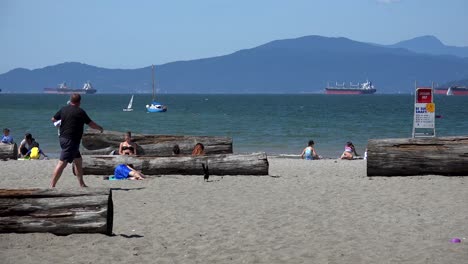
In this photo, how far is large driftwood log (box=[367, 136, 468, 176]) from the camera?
1497 centimetres

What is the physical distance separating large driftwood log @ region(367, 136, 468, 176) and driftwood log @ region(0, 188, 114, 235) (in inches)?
312

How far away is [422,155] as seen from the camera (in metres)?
15.1

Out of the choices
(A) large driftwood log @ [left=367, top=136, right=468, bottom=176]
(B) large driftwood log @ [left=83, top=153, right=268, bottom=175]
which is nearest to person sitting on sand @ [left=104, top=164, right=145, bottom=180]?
(B) large driftwood log @ [left=83, top=153, right=268, bottom=175]

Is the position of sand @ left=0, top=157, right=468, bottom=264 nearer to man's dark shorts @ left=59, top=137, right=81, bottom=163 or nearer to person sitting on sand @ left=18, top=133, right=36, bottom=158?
man's dark shorts @ left=59, top=137, right=81, bottom=163

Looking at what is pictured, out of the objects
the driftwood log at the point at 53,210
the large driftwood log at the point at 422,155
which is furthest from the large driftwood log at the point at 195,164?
the driftwood log at the point at 53,210

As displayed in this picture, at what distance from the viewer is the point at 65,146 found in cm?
1110

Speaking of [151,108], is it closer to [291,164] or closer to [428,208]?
[291,164]

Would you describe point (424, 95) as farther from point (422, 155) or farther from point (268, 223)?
point (268, 223)

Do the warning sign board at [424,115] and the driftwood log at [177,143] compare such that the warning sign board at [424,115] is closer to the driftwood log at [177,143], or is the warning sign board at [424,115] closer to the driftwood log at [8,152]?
the driftwood log at [177,143]

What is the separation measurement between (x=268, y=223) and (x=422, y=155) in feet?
20.6

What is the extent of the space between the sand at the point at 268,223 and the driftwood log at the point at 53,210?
0.41ft

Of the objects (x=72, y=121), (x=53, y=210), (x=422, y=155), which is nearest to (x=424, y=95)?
(x=422, y=155)

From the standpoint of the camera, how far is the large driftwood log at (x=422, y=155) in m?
15.0

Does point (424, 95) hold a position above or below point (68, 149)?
above
